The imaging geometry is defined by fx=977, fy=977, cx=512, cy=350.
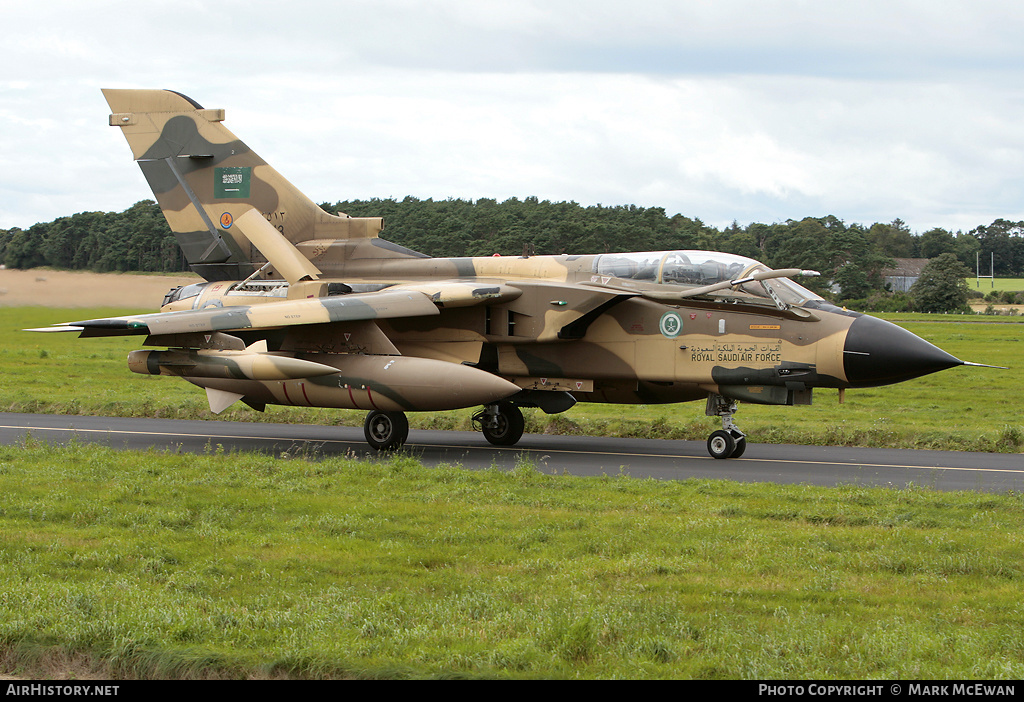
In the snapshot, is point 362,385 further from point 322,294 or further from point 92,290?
point 92,290

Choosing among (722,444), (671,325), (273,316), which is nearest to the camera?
(722,444)

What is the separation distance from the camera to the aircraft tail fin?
1884cm

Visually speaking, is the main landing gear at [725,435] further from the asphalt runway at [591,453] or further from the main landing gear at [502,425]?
the main landing gear at [502,425]

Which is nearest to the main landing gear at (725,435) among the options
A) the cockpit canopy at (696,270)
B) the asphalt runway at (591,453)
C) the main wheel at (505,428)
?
the asphalt runway at (591,453)

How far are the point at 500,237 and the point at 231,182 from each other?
2383 centimetres

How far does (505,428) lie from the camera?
56.4ft

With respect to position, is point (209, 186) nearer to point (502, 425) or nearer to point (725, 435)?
point (502, 425)

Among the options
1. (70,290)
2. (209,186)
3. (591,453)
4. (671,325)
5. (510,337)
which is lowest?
(591,453)

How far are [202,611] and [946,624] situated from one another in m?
4.78

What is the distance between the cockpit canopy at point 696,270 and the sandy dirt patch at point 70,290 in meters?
10.6

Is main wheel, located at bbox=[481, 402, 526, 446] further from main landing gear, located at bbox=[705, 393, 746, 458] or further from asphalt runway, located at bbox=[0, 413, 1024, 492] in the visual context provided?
main landing gear, located at bbox=[705, 393, 746, 458]

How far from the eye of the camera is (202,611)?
6.26m

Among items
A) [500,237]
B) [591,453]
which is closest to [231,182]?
[591,453]

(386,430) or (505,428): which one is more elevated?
(386,430)
